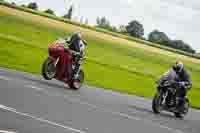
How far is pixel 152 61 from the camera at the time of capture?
7975 cm

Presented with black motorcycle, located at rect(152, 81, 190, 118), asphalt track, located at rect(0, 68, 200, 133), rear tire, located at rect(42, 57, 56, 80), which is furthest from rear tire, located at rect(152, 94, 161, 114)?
rear tire, located at rect(42, 57, 56, 80)

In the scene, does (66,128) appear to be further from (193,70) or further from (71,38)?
(193,70)

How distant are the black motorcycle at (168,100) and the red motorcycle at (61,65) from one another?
340 cm

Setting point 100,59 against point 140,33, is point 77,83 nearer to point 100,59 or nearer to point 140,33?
point 100,59

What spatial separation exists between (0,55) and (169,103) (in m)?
14.6

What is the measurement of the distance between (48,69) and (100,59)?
1326 inches

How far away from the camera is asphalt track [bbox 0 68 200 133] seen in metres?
12.4

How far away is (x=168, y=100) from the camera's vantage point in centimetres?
2216

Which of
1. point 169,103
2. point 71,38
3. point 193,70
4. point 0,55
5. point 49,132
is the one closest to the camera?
point 49,132

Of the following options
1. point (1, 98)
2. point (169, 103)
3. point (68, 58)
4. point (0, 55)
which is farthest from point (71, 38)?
point (0, 55)

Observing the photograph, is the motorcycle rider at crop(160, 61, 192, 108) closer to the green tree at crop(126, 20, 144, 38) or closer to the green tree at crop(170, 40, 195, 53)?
the green tree at crop(170, 40, 195, 53)

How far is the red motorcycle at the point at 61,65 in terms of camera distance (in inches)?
898

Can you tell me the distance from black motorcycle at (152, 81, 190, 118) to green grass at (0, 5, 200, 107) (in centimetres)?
810

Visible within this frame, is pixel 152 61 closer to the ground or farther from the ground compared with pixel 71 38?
closer to the ground
